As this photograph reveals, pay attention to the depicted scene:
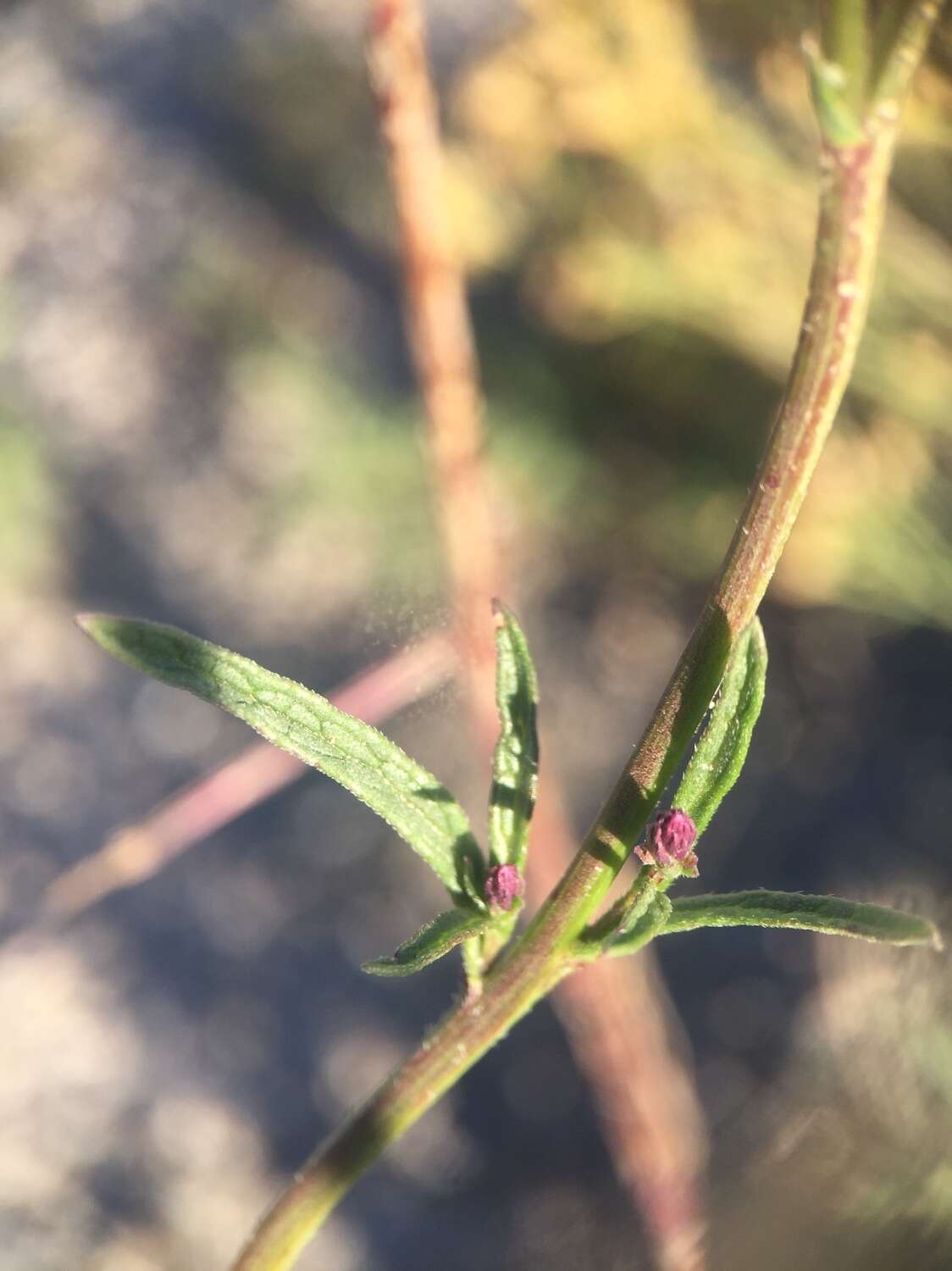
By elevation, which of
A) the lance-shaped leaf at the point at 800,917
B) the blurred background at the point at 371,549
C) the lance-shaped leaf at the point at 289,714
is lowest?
the lance-shaped leaf at the point at 800,917

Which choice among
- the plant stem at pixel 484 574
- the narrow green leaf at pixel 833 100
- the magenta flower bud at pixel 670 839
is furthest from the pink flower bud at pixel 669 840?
the plant stem at pixel 484 574

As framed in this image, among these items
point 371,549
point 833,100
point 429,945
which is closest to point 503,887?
point 429,945

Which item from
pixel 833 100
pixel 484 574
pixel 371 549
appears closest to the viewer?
pixel 833 100

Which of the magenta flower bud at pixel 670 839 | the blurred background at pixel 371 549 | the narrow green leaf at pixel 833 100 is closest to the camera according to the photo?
the narrow green leaf at pixel 833 100

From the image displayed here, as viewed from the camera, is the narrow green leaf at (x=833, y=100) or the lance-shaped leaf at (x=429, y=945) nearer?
the narrow green leaf at (x=833, y=100)

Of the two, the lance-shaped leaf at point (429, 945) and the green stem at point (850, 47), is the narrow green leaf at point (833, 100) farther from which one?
the lance-shaped leaf at point (429, 945)

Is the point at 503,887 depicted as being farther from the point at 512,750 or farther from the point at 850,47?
the point at 850,47
